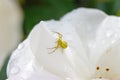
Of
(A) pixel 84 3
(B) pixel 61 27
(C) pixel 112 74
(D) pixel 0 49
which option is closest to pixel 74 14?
(B) pixel 61 27

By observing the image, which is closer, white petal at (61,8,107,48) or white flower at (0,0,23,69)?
white petal at (61,8,107,48)

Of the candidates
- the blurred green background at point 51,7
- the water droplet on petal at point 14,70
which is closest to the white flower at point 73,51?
the water droplet on petal at point 14,70

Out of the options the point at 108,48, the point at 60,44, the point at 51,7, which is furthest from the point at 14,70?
the point at 51,7

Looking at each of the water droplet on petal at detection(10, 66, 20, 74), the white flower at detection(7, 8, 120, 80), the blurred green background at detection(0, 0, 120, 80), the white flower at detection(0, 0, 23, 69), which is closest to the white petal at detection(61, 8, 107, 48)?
the white flower at detection(7, 8, 120, 80)

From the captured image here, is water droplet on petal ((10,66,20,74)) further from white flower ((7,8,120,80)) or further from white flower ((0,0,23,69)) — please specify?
white flower ((0,0,23,69))

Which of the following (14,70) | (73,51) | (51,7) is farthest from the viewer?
(51,7)

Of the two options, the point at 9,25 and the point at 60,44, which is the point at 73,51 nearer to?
the point at 60,44
